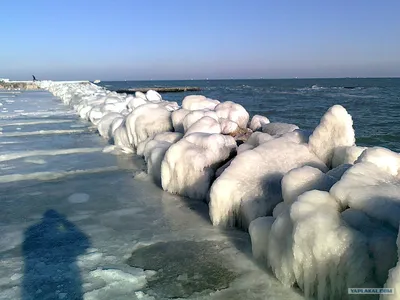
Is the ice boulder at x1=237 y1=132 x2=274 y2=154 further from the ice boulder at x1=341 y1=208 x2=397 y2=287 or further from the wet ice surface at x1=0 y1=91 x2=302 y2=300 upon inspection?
the ice boulder at x1=341 y1=208 x2=397 y2=287

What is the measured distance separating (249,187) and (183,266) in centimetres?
117

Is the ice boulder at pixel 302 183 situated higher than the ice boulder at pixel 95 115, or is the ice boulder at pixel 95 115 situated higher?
the ice boulder at pixel 302 183

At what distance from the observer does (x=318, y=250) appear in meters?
2.43

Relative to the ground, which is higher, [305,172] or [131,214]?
[305,172]

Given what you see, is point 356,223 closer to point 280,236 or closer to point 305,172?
point 280,236

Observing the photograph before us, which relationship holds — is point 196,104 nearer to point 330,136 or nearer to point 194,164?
point 194,164

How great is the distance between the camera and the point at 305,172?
10.8 feet

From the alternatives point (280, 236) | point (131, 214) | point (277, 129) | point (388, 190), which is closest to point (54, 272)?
point (131, 214)

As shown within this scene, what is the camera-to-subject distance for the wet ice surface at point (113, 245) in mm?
2719

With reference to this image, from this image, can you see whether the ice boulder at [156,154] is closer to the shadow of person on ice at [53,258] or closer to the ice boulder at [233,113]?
the ice boulder at [233,113]

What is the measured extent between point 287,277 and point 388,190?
37.6 inches

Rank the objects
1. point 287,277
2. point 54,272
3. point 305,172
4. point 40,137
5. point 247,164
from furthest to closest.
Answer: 1. point 40,137
2. point 247,164
3. point 305,172
4. point 54,272
5. point 287,277

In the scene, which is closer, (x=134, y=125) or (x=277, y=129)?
(x=277, y=129)

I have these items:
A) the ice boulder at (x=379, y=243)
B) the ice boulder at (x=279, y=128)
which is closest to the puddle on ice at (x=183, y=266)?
the ice boulder at (x=379, y=243)
